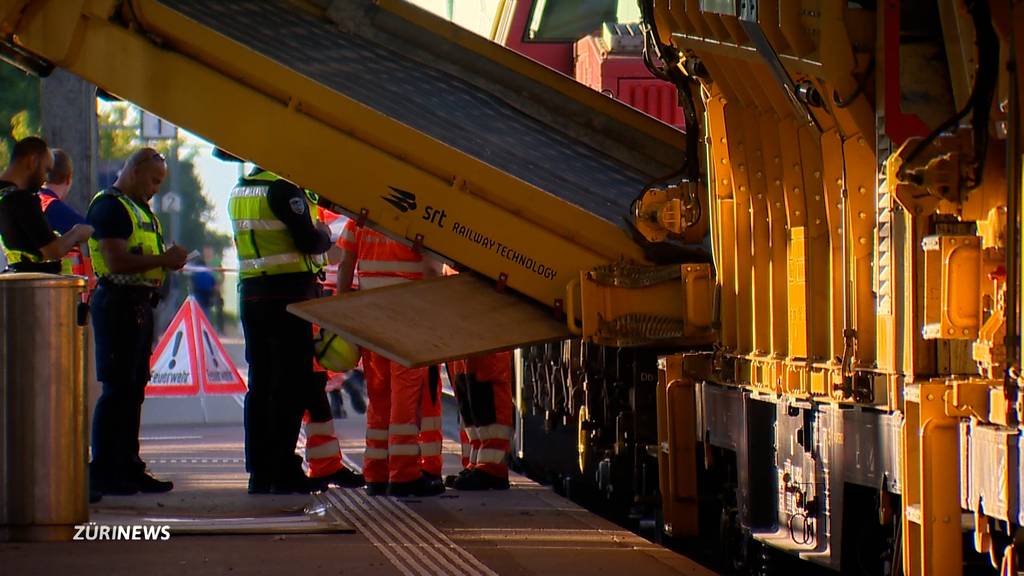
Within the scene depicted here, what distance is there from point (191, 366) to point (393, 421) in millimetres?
6575

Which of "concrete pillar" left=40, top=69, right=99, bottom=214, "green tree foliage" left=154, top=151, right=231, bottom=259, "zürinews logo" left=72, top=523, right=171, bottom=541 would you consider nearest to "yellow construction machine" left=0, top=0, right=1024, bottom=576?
"zürinews logo" left=72, top=523, right=171, bottom=541

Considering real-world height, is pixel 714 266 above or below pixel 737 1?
below

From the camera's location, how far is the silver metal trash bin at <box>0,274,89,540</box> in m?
8.83

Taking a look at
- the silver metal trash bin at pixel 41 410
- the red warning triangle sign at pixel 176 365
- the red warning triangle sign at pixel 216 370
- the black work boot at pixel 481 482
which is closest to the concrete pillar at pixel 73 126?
the red warning triangle sign at pixel 176 365

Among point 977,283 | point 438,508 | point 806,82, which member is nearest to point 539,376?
point 438,508

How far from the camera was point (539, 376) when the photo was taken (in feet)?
37.9

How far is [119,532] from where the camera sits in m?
9.14

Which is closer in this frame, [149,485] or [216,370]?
[149,485]

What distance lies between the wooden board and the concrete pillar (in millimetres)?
6569

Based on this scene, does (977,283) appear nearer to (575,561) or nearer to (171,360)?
(575,561)

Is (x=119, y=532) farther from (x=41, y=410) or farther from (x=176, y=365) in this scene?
(x=176, y=365)

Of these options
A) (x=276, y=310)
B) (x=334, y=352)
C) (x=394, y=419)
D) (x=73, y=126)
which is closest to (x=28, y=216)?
(x=276, y=310)

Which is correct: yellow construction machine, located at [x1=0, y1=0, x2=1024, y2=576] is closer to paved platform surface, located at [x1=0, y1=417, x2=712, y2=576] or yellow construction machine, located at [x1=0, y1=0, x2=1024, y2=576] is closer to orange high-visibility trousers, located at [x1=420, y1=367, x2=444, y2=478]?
paved platform surface, located at [x1=0, y1=417, x2=712, y2=576]

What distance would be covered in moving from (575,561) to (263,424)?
10.5ft
